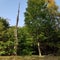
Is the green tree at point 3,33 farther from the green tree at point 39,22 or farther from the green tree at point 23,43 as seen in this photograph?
the green tree at point 39,22

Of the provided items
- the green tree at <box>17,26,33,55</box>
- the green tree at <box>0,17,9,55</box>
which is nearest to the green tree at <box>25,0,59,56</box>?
the green tree at <box>17,26,33,55</box>

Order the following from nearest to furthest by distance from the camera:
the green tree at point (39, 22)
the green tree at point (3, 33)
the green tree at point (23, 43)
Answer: the green tree at point (3, 33)
the green tree at point (23, 43)
the green tree at point (39, 22)

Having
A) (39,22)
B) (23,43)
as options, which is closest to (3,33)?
(23,43)

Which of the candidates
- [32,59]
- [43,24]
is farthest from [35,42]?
[32,59]

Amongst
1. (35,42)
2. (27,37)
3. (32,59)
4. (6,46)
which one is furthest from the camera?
(35,42)

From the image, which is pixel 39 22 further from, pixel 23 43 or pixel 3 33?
pixel 3 33

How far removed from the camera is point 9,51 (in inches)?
594

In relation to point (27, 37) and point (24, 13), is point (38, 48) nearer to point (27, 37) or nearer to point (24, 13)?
point (27, 37)

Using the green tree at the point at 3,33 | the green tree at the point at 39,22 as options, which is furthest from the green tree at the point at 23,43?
the green tree at the point at 39,22

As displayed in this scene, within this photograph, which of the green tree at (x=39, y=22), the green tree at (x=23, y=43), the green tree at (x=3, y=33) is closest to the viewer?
the green tree at (x=3, y=33)

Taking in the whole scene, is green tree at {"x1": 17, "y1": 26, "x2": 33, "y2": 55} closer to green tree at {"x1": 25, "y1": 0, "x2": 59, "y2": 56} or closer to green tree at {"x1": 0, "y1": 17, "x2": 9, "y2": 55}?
green tree at {"x1": 0, "y1": 17, "x2": 9, "y2": 55}

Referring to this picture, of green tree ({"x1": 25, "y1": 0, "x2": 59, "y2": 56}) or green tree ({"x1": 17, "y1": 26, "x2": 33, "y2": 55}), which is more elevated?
green tree ({"x1": 25, "y1": 0, "x2": 59, "y2": 56})

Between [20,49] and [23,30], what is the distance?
91.2 inches

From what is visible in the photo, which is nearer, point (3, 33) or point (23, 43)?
point (23, 43)
